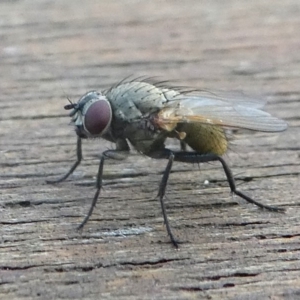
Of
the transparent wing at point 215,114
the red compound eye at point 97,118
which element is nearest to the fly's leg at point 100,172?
the red compound eye at point 97,118

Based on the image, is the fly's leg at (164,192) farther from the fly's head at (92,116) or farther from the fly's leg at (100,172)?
the fly's head at (92,116)

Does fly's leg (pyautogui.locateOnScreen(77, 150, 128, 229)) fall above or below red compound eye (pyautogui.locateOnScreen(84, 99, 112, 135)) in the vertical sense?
below

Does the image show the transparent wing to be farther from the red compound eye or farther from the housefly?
the red compound eye

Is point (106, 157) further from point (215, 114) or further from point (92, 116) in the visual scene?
point (215, 114)

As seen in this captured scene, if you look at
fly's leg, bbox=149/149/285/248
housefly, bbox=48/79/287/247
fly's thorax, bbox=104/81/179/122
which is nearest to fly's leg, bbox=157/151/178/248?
fly's leg, bbox=149/149/285/248

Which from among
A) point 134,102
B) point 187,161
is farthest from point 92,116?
point 187,161

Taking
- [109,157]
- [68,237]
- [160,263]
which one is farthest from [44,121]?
[160,263]

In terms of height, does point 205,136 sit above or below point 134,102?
below

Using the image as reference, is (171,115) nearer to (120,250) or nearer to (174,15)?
(120,250)
